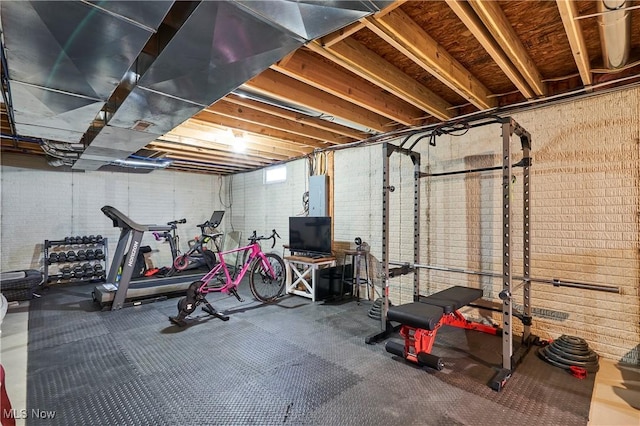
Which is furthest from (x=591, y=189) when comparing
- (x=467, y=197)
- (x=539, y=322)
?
(x=539, y=322)

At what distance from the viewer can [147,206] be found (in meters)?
7.05

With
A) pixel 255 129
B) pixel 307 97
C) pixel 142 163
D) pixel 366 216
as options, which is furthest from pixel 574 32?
pixel 142 163

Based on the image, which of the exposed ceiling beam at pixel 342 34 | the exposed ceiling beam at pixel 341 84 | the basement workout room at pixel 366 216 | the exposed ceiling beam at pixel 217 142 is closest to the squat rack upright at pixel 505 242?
the basement workout room at pixel 366 216

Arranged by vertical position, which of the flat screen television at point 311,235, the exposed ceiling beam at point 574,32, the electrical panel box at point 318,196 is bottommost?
the flat screen television at point 311,235

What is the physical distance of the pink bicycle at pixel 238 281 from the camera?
3725mm

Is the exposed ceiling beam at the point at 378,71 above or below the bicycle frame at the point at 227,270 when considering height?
above

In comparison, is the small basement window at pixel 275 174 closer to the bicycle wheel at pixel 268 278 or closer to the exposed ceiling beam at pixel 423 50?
the bicycle wheel at pixel 268 278

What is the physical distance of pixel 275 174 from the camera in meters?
6.69

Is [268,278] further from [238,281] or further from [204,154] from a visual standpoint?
[204,154]

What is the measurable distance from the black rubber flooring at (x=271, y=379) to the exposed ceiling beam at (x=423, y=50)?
103 inches

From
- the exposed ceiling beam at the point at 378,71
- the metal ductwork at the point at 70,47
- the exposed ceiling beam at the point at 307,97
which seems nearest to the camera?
the metal ductwork at the point at 70,47

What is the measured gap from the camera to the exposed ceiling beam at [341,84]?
245cm

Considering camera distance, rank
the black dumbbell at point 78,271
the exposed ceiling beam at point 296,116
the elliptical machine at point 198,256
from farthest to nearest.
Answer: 1. the elliptical machine at point 198,256
2. the black dumbbell at point 78,271
3. the exposed ceiling beam at point 296,116

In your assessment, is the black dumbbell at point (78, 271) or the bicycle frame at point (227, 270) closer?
the bicycle frame at point (227, 270)
